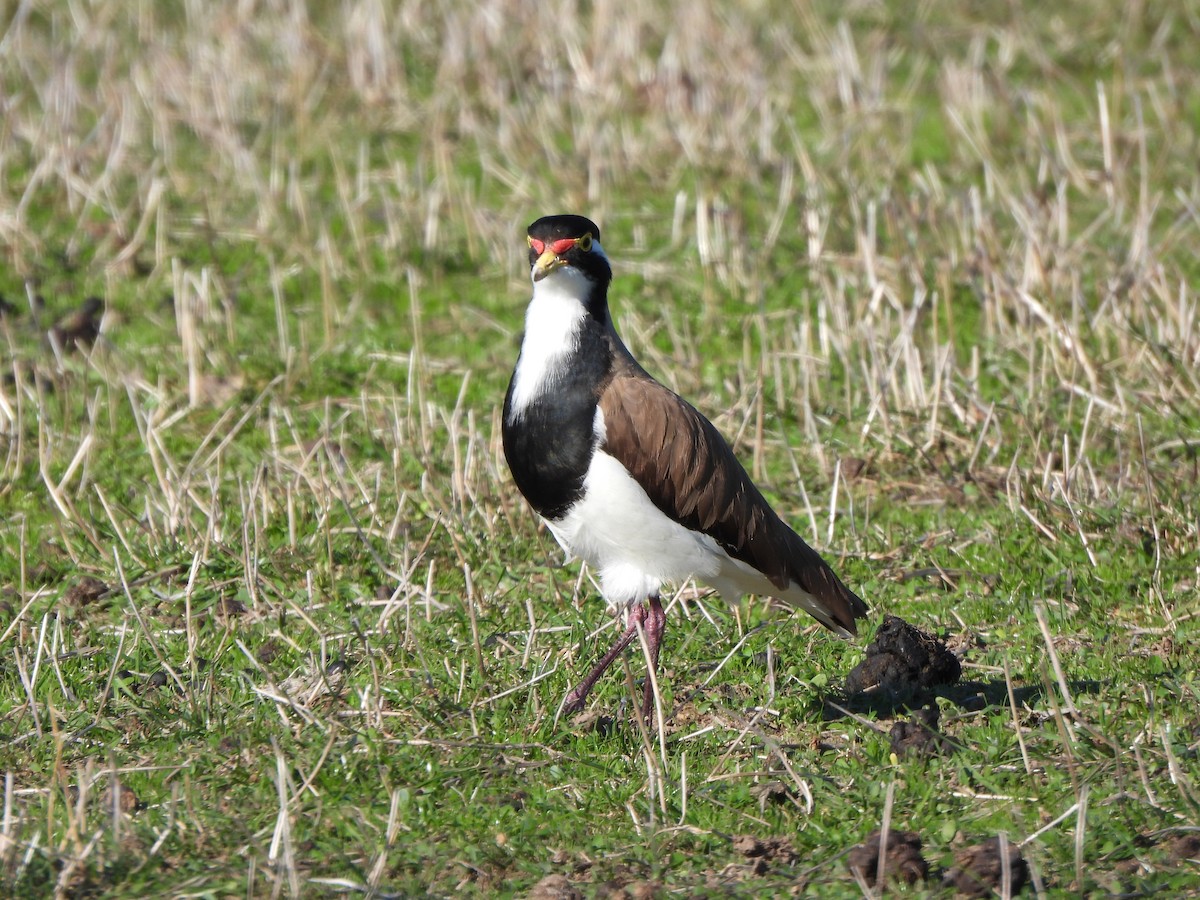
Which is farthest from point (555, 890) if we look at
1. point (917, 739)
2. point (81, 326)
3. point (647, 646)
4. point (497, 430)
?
point (81, 326)

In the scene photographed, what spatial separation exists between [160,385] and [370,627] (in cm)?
258

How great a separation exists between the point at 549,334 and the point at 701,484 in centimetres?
67

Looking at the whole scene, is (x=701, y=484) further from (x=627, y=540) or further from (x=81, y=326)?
(x=81, y=326)

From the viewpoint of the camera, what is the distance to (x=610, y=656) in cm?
514

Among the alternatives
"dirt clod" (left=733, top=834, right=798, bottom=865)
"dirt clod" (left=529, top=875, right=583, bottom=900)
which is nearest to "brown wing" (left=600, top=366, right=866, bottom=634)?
"dirt clod" (left=733, top=834, right=798, bottom=865)

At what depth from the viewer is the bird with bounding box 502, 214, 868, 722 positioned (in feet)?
16.0

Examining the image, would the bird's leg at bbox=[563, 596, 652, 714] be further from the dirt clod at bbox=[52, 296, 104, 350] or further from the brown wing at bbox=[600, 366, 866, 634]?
the dirt clod at bbox=[52, 296, 104, 350]

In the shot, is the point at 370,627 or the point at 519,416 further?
the point at 370,627

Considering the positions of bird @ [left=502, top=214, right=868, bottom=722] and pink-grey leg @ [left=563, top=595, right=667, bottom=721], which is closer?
bird @ [left=502, top=214, right=868, bottom=722]

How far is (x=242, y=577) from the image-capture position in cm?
596

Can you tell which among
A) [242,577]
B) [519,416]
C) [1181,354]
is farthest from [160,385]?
[1181,354]

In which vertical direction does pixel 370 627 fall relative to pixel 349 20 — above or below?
below

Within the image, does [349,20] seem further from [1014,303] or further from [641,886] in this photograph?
[641,886]

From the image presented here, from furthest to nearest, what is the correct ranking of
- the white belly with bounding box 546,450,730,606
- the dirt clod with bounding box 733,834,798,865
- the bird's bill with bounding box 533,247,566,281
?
1. the bird's bill with bounding box 533,247,566,281
2. the white belly with bounding box 546,450,730,606
3. the dirt clod with bounding box 733,834,798,865
